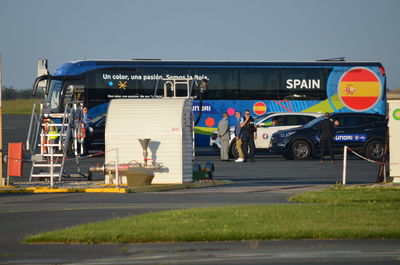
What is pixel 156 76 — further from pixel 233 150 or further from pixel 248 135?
pixel 248 135

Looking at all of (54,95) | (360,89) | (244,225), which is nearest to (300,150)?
(360,89)

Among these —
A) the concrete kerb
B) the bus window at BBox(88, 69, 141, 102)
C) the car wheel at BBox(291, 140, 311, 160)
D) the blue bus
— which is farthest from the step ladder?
the blue bus

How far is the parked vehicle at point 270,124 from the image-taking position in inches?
1517

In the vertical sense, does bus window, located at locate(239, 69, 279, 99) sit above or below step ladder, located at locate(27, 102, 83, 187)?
above

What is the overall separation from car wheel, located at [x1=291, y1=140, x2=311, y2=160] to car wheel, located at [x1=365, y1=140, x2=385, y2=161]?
2290mm

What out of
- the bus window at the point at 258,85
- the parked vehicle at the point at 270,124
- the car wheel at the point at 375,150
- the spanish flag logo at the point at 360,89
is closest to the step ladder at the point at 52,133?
the parked vehicle at the point at 270,124

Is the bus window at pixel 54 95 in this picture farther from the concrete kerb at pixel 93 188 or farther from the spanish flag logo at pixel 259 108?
the concrete kerb at pixel 93 188

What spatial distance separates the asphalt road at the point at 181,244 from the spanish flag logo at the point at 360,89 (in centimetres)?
1397

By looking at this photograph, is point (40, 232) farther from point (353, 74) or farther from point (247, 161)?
point (353, 74)

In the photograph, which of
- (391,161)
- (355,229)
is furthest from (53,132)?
(355,229)

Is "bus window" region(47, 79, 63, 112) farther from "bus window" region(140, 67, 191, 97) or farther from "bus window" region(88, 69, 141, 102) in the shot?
"bus window" region(140, 67, 191, 97)

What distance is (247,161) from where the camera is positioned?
36.8 m

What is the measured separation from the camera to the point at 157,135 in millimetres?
23766

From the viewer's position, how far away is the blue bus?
42094mm
